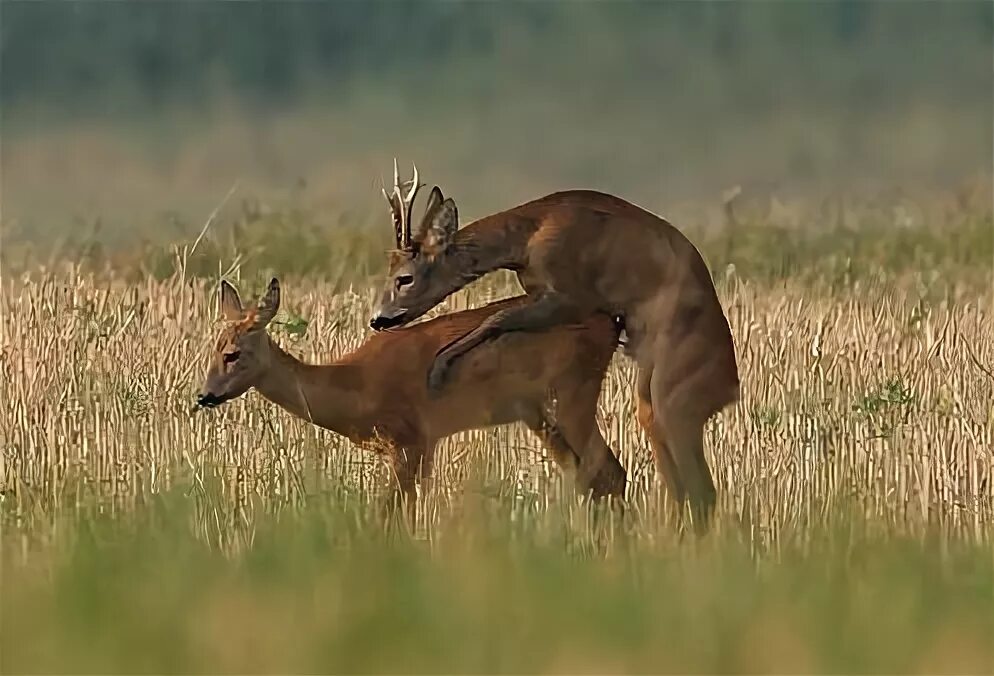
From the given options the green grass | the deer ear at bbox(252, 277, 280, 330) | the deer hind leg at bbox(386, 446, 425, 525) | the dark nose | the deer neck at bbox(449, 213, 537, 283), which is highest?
the deer neck at bbox(449, 213, 537, 283)

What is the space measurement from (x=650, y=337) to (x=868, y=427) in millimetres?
1877

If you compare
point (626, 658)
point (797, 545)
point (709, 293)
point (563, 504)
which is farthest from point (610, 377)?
point (626, 658)

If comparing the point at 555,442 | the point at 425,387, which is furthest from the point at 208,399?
the point at 555,442

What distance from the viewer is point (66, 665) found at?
19.2 feet

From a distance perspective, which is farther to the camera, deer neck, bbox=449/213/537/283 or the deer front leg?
deer neck, bbox=449/213/537/283

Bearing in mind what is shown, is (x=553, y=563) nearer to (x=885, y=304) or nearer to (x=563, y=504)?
→ (x=563, y=504)

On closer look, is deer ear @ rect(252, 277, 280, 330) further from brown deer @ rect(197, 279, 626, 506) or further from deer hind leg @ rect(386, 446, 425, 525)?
deer hind leg @ rect(386, 446, 425, 525)

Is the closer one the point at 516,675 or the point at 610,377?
the point at 516,675

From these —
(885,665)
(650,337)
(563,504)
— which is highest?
(650,337)

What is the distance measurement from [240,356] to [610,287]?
1.66 metres

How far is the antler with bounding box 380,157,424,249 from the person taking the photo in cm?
843

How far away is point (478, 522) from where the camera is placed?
282 inches

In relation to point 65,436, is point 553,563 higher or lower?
lower

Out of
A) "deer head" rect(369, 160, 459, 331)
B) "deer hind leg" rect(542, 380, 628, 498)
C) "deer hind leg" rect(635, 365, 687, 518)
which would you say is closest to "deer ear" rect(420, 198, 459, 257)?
"deer head" rect(369, 160, 459, 331)
